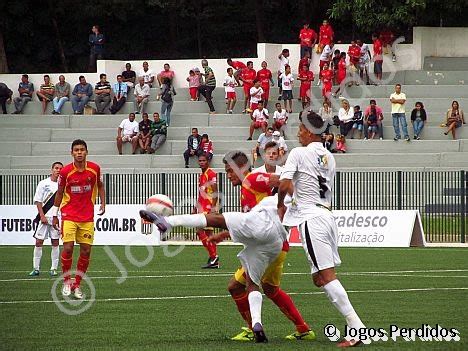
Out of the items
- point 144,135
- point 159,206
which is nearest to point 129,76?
point 144,135

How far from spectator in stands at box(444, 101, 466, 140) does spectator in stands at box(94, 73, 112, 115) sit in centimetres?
1294

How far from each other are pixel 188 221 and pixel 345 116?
2966 cm

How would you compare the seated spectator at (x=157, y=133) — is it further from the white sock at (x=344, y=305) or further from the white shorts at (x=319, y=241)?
the white sock at (x=344, y=305)

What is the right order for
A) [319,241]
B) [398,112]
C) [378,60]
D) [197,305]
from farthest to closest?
[378,60] → [398,112] → [197,305] → [319,241]

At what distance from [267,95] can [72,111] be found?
810cm

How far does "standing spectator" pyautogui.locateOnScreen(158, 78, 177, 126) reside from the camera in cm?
4497

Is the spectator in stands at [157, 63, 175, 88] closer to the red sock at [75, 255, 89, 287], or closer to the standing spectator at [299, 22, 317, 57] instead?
the standing spectator at [299, 22, 317, 57]

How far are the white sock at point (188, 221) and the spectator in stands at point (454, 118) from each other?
30.5 m

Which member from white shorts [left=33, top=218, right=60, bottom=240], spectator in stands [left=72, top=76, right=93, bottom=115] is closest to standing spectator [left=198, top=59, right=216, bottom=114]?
spectator in stands [left=72, top=76, right=93, bottom=115]

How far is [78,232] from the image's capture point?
19.2m

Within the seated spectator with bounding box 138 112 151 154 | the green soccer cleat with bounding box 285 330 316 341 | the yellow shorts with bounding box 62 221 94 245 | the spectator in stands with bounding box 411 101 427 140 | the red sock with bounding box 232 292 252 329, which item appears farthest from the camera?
the seated spectator with bounding box 138 112 151 154

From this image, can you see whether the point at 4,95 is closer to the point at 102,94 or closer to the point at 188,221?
the point at 102,94

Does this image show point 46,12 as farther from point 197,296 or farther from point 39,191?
point 197,296

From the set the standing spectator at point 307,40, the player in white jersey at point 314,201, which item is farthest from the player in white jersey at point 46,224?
the standing spectator at point 307,40
